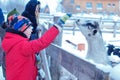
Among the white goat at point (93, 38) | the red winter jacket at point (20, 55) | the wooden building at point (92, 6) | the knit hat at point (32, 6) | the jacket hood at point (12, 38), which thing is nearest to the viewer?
the red winter jacket at point (20, 55)

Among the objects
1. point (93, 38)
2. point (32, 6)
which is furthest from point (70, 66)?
point (32, 6)

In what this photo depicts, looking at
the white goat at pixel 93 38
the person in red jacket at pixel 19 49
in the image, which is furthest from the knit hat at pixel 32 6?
the person in red jacket at pixel 19 49

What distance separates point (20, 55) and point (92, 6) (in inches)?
1840

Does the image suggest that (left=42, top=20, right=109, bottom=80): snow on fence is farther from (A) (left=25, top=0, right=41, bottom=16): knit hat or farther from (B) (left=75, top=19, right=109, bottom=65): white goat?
(A) (left=25, top=0, right=41, bottom=16): knit hat

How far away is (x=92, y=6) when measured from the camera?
1986 inches

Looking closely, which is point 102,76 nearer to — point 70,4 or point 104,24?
point 104,24

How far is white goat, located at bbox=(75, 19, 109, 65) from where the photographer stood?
19.0ft

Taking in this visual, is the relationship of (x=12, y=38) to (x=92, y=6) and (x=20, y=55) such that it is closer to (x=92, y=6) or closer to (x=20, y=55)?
(x=20, y=55)

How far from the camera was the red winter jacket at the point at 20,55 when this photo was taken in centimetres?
400

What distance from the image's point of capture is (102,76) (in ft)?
12.3

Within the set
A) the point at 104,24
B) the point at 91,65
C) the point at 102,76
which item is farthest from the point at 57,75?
the point at 104,24

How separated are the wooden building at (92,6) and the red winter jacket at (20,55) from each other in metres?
40.8

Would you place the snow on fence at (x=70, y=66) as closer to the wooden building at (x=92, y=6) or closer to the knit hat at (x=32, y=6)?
the knit hat at (x=32, y=6)

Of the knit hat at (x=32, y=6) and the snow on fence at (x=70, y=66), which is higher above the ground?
the knit hat at (x=32, y=6)
